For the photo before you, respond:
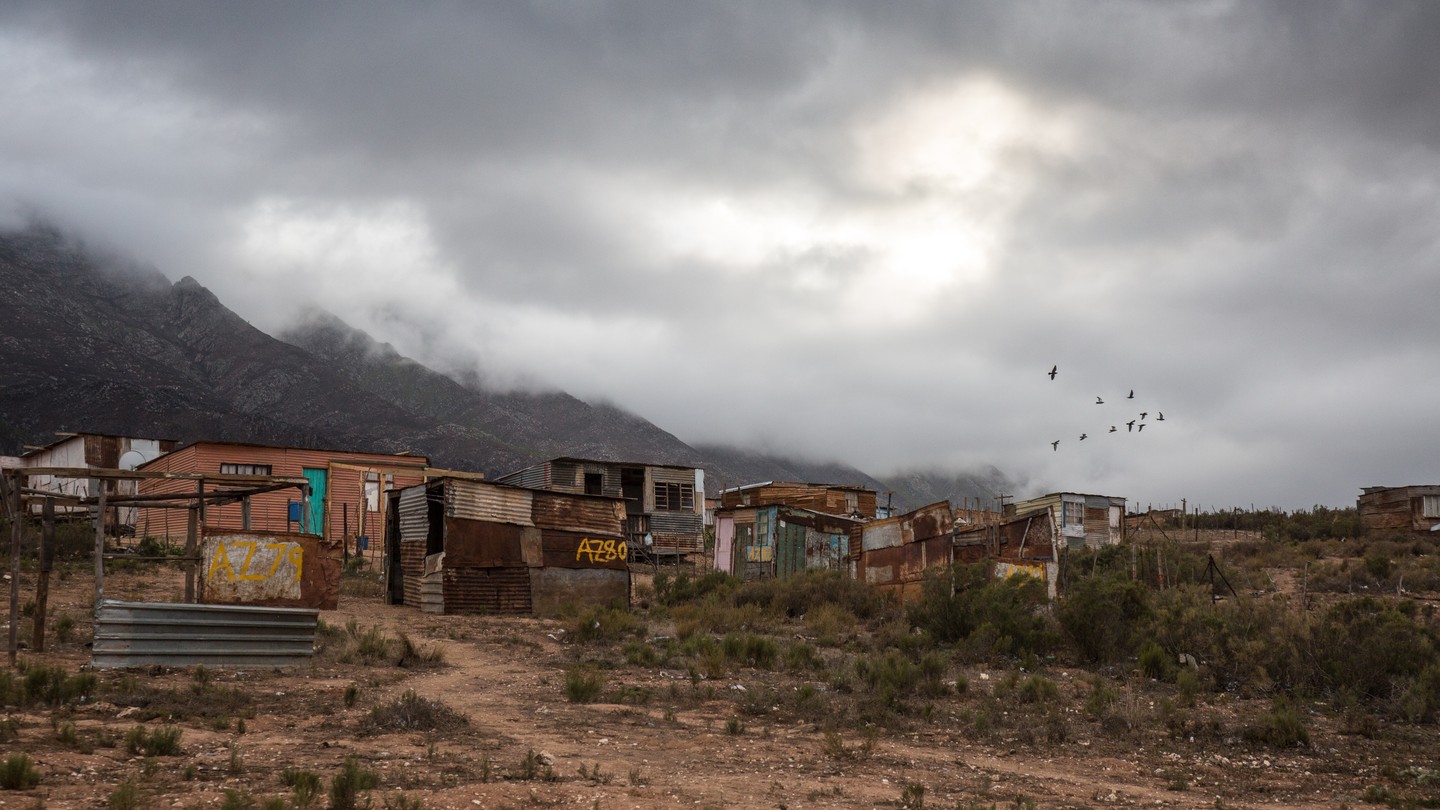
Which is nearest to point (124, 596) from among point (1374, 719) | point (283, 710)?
point (283, 710)

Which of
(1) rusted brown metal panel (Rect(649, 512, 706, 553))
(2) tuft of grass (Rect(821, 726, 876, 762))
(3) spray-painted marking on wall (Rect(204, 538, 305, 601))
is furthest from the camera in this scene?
(1) rusted brown metal panel (Rect(649, 512, 706, 553))

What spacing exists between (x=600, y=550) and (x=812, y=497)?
836 inches

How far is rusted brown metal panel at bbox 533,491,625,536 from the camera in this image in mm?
23641

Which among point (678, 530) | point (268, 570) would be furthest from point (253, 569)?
point (678, 530)

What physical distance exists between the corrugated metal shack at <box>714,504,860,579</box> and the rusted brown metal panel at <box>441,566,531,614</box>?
31.6 feet

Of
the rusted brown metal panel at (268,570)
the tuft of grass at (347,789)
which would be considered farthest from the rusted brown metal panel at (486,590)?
the tuft of grass at (347,789)

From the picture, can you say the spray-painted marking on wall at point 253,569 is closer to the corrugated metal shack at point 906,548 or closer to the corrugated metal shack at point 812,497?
the corrugated metal shack at point 906,548

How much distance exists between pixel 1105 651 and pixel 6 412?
9890cm

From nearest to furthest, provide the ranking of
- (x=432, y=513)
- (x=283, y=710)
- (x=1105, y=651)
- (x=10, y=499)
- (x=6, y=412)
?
(x=283, y=710)
(x=10, y=499)
(x=1105, y=651)
(x=432, y=513)
(x=6, y=412)

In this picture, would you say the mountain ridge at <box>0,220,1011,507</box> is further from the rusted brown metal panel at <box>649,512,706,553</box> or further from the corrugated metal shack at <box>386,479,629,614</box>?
the corrugated metal shack at <box>386,479,629,614</box>

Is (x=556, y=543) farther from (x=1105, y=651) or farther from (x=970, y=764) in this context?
(x=970, y=764)

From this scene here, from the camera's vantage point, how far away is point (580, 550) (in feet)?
78.7

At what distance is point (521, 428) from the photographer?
145 metres

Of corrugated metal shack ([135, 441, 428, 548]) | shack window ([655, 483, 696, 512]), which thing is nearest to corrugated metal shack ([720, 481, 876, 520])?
shack window ([655, 483, 696, 512])
